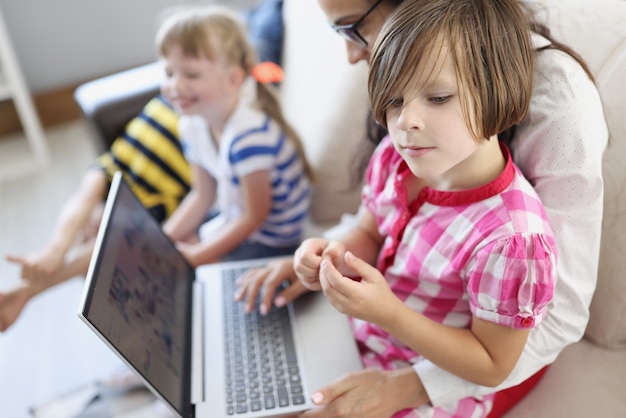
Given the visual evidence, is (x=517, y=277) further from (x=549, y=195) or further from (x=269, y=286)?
(x=269, y=286)

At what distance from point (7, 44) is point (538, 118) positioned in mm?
2179

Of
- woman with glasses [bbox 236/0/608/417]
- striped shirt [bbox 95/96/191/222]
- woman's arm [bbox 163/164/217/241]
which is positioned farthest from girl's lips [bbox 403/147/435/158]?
striped shirt [bbox 95/96/191/222]

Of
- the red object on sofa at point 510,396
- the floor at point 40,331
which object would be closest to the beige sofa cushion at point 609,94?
the red object on sofa at point 510,396

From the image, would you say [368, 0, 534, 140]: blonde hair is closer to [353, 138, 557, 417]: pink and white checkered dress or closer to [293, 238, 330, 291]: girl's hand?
[353, 138, 557, 417]: pink and white checkered dress

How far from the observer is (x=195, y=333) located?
114cm

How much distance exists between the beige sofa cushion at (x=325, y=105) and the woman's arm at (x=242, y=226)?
0.48ft

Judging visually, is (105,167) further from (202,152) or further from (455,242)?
(455,242)

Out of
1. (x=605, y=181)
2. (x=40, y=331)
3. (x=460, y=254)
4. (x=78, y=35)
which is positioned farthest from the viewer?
(x=78, y=35)

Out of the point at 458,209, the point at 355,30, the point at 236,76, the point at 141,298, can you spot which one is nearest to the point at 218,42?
the point at 236,76

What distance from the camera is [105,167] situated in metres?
1.64

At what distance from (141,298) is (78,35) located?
211 cm

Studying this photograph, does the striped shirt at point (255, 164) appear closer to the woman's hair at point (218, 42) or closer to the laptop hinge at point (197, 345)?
the woman's hair at point (218, 42)

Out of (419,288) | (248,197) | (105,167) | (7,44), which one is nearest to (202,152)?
(248,197)

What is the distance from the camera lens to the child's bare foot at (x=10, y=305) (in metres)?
1.24
